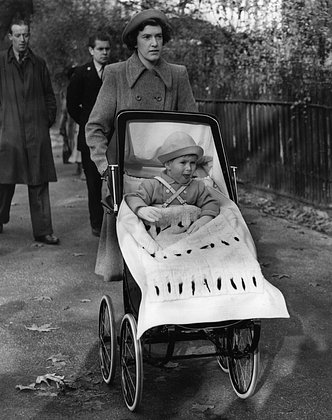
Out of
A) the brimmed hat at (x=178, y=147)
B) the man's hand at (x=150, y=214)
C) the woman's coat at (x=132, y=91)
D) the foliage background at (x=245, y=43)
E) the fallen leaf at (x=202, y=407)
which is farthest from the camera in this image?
the foliage background at (x=245, y=43)

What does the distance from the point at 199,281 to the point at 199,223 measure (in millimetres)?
561

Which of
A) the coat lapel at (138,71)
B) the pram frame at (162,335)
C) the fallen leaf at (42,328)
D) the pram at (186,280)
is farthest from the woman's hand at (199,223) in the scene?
the fallen leaf at (42,328)

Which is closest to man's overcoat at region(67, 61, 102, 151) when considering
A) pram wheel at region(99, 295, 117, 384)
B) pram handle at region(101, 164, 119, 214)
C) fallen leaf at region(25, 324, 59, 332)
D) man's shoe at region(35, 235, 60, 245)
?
man's shoe at region(35, 235, 60, 245)

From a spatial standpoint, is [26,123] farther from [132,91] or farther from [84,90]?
[132,91]

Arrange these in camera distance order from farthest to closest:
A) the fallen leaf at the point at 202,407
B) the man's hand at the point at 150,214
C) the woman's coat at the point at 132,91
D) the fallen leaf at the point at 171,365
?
the woman's coat at the point at 132,91
the fallen leaf at the point at 171,365
the man's hand at the point at 150,214
the fallen leaf at the point at 202,407

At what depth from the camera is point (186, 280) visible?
15.6ft

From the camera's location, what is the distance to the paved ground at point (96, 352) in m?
5.15

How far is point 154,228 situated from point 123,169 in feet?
1.96

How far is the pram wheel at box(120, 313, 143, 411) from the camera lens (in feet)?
15.8

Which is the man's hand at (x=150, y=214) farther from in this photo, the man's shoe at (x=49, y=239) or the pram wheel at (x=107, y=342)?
the man's shoe at (x=49, y=239)

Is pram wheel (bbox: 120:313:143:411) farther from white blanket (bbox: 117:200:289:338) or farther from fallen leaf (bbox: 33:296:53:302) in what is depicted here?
fallen leaf (bbox: 33:296:53:302)

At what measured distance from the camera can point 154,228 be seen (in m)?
5.29

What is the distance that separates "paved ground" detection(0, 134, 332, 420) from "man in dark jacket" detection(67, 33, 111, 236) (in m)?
0.69

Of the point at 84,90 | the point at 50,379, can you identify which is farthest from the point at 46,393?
the point at 84,90
